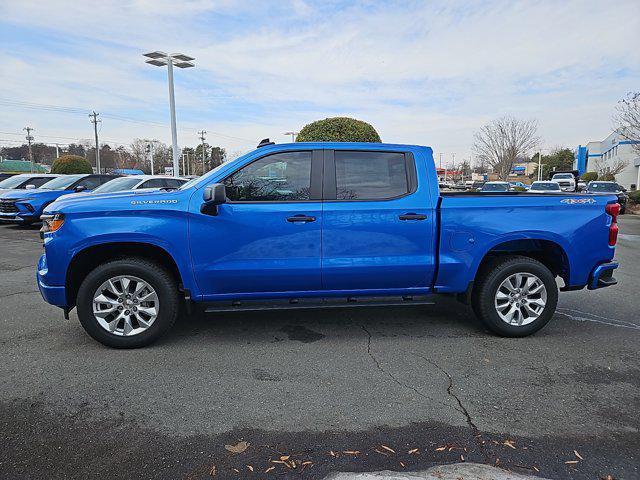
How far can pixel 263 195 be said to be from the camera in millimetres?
4367

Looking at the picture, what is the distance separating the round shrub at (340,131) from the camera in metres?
13.4

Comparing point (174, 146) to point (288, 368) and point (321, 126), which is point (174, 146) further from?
point (288, 368)

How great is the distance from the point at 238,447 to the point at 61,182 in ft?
47.8

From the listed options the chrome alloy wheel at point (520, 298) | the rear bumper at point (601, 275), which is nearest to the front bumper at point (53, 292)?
the chrome alloy wheel at point (520, 298)

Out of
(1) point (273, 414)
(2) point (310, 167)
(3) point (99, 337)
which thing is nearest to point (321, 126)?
(2) point (310, 167)

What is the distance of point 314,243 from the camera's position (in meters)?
4.32

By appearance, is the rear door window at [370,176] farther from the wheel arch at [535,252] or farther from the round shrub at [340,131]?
the round shrub at [340,131]

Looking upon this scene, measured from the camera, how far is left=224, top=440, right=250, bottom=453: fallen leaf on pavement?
2736 millimetres

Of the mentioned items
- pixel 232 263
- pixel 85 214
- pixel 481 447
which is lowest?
pixel 481 447

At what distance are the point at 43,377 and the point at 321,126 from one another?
36.8 ft

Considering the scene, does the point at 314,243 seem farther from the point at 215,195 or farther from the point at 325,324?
the point at 325,324

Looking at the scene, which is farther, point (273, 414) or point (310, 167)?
point (310, 167)

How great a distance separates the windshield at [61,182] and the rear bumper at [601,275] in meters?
14.4

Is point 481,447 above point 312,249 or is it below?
below
